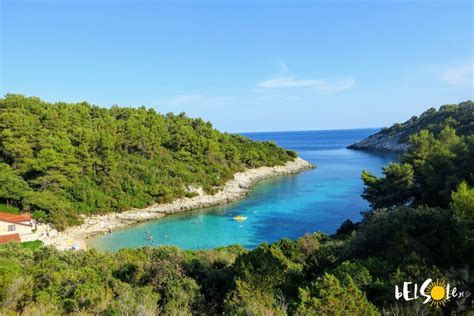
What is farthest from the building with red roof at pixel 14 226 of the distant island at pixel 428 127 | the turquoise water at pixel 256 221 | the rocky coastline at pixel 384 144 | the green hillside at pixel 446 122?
the rocky coastline at pixel 384 144

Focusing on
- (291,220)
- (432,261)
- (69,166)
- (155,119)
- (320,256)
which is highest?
(155,119)

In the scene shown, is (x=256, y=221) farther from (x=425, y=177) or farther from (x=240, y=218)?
(x=425, y=177)

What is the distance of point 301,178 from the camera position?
5303 cm

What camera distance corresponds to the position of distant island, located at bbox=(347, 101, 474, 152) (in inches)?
2726

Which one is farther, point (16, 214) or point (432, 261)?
point (16, 214)

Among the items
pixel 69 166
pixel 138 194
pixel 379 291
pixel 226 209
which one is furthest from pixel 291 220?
pixel 379 291

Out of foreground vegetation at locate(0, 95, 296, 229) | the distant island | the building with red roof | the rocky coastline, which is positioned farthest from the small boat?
the rocky coastline

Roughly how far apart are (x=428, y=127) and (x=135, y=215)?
70.4 metres

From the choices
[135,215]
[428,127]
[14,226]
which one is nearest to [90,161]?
[135,215]

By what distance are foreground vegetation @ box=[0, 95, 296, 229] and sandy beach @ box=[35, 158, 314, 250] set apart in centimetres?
83

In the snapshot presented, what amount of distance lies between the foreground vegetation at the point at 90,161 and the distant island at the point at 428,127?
Result: 48.9 meters

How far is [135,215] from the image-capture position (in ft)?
103

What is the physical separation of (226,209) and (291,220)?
7.59 m

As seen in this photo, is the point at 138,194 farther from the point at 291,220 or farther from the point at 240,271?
the point at 240,271
